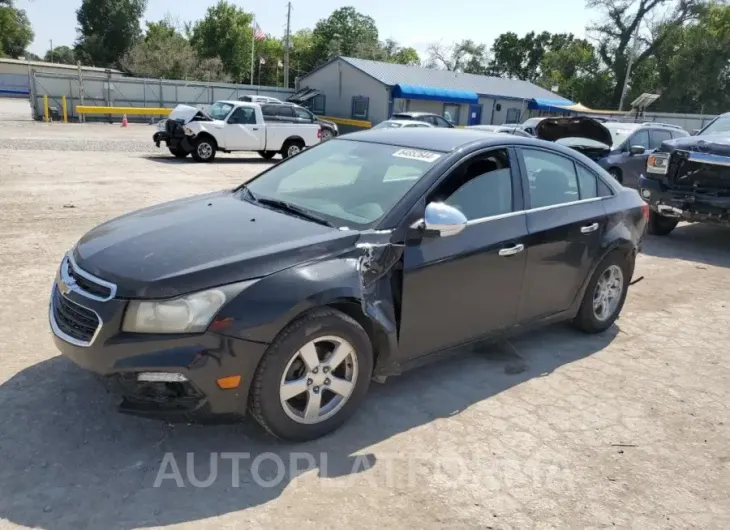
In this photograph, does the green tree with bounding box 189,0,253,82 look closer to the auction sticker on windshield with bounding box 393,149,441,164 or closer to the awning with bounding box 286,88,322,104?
the awning with bounding box 286,88,322,104

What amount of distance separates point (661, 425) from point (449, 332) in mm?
1437

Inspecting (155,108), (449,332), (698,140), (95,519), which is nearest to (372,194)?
(449,332)

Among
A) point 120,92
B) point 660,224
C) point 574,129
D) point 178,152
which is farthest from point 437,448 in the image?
point 120,92

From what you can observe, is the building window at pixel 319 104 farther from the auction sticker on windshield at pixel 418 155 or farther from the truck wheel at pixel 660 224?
the auction sticker on windshield at pixel 418 155

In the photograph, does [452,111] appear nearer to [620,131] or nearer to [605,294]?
[620,131]

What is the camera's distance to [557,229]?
13.8 ft

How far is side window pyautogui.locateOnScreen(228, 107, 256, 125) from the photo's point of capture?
17142 millimetres

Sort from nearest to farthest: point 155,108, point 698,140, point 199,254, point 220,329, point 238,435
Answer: point 220,329 → point 199,254 → point 238,435 → point 698,140 → point 155,108

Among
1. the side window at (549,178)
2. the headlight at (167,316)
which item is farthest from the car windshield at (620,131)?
the headlight at (167,316)

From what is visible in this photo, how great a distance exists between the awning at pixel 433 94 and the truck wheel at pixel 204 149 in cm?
1843

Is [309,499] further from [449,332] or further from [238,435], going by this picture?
[449,332]

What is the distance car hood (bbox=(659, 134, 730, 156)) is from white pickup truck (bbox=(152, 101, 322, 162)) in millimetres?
9647

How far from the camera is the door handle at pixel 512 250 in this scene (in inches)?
150

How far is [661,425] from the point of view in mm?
3641
